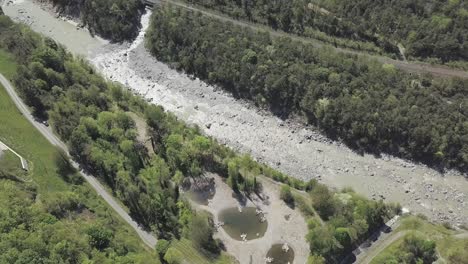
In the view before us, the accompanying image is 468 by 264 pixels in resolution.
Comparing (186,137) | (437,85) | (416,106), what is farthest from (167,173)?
(437,85)

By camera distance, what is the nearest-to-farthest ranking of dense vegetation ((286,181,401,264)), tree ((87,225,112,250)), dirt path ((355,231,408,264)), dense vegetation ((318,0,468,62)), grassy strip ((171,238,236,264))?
tree ((87,225,112,250)), dense vegetation ((286,181,401,264)), grassy strip ((171,238,236,264)), dirt path ((355,231,408,264)), dense vegetation ((318,0,468,62))

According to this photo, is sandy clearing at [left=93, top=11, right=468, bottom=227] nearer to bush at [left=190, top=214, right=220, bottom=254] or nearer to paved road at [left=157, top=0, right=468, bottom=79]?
paved road at [left=157, top=0, right=468, bottom=79]

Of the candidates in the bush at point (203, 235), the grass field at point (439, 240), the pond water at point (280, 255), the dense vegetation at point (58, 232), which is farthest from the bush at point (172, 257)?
the grass field at point (439, 240)

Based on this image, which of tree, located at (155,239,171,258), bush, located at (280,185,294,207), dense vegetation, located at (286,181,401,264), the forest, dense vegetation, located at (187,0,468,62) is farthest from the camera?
dense vegetation, located at (187,0,468,62)

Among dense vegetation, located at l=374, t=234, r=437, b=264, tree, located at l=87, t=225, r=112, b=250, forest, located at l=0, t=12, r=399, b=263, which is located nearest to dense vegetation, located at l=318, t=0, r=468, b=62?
forest, located at l=0, t=12, r=399, b=263

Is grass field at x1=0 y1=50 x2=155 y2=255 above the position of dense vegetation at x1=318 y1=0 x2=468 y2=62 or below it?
below

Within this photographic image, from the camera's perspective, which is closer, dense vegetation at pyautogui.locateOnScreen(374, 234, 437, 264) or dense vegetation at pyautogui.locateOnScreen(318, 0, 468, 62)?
dense vegetation at pyautogui.locateOnScreen(374, 234, 437, 264)

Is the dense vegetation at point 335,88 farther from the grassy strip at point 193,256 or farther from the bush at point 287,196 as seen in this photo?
the grassy strip at point 193,256
